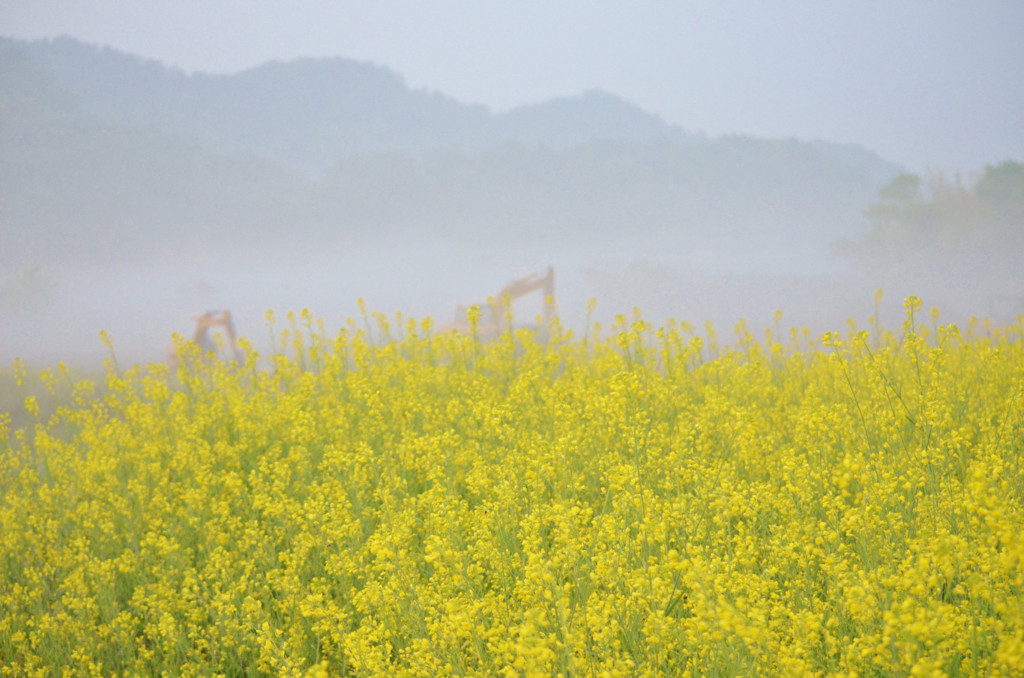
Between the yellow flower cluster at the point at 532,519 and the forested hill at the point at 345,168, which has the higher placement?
the forested hill at the point at 345,168

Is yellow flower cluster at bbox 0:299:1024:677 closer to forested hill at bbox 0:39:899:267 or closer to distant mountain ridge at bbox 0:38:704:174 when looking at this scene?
forested hill at bbox 0:39:899:267

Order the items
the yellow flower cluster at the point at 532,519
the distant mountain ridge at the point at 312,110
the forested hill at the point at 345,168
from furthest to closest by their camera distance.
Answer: the distant mountain ridge at the point at 312,110 < the forested hill at the point at 345,168 < the yellow flower cluster at the point at 532,519

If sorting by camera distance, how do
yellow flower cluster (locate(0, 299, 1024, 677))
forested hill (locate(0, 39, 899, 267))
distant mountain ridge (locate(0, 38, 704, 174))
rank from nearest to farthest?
yellow flower cluster (locate(0, 299, 1024, 677)) → forested hill (locate(0, 39, 899, 267)) → distant mountain ridge (locate(0, 38, 704, 174))

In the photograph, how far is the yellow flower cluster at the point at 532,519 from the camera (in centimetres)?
177

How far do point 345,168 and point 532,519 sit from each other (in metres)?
50.7

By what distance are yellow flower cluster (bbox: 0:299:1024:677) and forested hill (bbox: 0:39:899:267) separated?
101ft

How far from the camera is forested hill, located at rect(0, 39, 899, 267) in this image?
3488cm

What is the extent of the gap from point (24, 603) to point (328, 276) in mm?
37875

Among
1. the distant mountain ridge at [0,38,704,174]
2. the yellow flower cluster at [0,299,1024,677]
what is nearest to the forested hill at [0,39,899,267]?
the distant mountain ridge at [0,38,704,174]

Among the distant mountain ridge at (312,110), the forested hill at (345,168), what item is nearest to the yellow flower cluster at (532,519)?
the forested hill at (345,168)

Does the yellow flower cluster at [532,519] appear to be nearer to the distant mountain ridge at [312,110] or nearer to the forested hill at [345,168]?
the forested hill at [345,168]

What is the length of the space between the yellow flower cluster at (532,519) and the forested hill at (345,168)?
3071cm

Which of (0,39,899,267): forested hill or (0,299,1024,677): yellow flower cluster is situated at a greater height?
(0,39,899,267): forested hill

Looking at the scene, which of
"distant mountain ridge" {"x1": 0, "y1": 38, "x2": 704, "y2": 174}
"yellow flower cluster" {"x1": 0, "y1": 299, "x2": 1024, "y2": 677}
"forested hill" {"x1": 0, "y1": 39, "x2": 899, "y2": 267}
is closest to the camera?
"yellow flower cluster" {"x1": 0, "y1": 299, "x2": 1024, "y2": 677}
